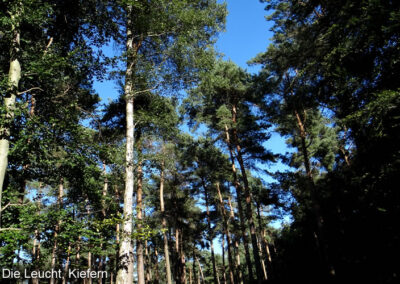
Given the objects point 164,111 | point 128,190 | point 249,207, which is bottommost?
point 249,207

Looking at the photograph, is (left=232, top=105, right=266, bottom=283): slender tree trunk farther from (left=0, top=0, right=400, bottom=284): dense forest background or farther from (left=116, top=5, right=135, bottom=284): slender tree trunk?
(left=116, top=5, right=135, bottom=284): slender tree trunk

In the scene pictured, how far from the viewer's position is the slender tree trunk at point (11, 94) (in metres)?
5.49

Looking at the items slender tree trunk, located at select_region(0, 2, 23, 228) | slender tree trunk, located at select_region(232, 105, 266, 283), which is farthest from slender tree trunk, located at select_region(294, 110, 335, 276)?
slender tree trunk, located at select_region(0, 2, 23, 228)

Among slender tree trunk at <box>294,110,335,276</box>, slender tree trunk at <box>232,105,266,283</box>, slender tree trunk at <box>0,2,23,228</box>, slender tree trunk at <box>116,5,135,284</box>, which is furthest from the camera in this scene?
slender tree trunk at <box>232,105,266,283</box>

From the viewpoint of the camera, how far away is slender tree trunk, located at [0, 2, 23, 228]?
18.0ft

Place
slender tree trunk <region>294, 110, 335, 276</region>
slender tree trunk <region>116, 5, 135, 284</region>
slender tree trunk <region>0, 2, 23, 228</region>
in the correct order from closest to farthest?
slender tree trunk <region>0, 2, 23, 228</region>
slender tree trunk <region>116, 5, 135, 284</region>
slender tree trunk <region>294, 110, 335, 276</region>

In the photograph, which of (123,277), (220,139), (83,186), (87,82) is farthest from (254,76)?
(123,277)

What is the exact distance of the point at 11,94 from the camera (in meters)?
5.97

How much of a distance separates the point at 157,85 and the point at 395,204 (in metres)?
8.65

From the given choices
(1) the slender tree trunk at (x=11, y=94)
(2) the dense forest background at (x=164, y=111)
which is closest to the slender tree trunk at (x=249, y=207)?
(2) the dense forest background at (x=164, y=111)

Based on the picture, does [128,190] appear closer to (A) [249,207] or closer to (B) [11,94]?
(B) [11,94]

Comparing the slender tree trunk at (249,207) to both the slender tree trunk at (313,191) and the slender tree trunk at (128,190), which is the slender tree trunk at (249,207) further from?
the slender tree trunk at (128,190)

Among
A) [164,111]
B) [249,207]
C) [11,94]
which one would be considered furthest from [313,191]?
[11,94]

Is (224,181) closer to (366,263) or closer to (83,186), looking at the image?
(366,263)
